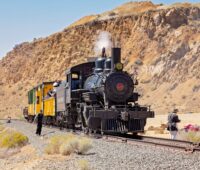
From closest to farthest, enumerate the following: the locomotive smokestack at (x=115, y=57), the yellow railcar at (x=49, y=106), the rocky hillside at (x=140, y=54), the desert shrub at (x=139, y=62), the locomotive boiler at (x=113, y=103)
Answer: the locomotive boiler at (x=113, y=103), the locomotive smokestack at (x=115, y=57), the yellow railcar at (x=49, y=106), the rocky hillside at (x=140, y=54), the desert shrub at (x=139, y=62)

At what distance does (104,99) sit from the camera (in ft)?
75.5

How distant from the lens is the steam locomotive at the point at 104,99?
2206 cm

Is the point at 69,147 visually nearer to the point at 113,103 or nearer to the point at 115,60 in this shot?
the point at 113,103

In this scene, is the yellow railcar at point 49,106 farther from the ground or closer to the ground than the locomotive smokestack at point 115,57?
closer to the ground

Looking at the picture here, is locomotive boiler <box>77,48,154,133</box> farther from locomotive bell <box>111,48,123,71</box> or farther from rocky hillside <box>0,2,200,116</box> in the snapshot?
rocky hillside <box>0,2,200,116</box>

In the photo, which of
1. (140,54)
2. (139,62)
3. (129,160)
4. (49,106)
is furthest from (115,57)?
(140,54)

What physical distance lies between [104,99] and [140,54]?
166 ft

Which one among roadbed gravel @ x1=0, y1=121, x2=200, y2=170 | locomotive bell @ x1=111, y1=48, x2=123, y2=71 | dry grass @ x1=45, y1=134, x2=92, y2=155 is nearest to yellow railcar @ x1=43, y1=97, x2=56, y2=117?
locomotive bell @ x1=111, y1=48, x2=123, y2=71

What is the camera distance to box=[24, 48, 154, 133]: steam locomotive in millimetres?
22062

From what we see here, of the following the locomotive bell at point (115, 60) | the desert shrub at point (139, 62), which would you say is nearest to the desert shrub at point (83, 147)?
the locomotive bell at point (115, 60)

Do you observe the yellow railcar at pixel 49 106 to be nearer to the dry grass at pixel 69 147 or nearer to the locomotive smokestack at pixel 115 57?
the locomotive smokestack at pixel 115 57

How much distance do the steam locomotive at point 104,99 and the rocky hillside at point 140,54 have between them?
26.5m

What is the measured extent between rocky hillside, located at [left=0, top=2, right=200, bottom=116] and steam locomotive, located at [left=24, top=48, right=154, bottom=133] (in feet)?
86.9

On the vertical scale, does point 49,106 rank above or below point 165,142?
above
